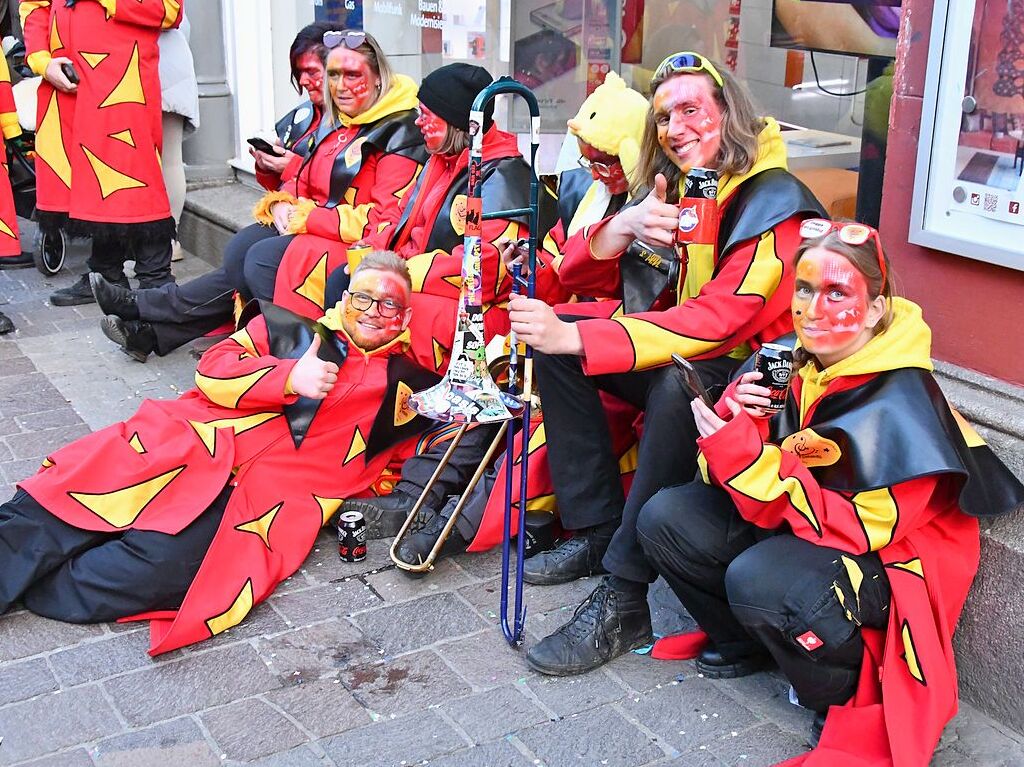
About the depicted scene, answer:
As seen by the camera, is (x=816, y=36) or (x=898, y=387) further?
(x=816, y=36)

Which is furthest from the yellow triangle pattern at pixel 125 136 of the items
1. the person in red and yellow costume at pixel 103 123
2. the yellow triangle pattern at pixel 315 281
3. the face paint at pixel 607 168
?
the face paint at pixel 607 168

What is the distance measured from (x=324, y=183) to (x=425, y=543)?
2.09m

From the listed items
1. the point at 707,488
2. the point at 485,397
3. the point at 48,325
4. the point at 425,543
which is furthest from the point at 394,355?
the point at 48,325

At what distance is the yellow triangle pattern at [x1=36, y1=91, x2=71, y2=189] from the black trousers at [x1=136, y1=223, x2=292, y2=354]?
3.71ft

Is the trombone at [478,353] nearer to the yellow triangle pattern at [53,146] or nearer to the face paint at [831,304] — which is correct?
the face paint at [831,304]

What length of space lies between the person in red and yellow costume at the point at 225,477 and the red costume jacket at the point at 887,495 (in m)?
1.44

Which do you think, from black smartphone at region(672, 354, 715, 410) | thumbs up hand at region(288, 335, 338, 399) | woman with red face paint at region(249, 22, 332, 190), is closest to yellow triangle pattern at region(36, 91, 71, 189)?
woman with red face paint at region(249, 22, 332, 190)

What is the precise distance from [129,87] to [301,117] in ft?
3.10

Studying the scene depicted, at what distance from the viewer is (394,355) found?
4.05 meters

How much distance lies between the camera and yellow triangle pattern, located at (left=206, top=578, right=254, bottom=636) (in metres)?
3.45

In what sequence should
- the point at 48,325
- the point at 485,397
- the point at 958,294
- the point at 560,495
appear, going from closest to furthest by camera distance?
the point at 485,397, the point at 958,294, the point at 560,495, the point at 48,325

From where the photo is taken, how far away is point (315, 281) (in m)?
5.07

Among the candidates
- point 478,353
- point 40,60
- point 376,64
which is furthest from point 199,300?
point 478,353

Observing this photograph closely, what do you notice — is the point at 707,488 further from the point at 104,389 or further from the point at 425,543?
the point at 104,389
